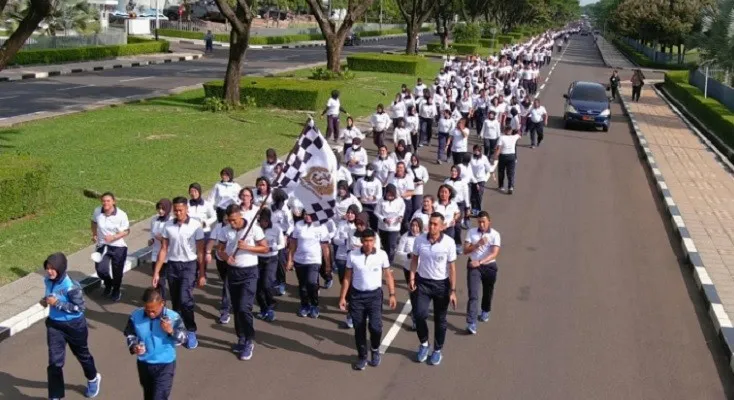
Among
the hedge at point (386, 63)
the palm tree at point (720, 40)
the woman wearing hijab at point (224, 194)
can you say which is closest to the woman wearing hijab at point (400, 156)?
the woman wearing hijab at point (224, 194)

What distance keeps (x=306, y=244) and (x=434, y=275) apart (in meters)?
1.81

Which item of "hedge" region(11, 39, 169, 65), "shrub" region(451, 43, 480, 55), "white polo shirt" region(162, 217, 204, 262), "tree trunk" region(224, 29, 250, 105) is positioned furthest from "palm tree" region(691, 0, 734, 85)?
"hedge" region(11, 39, 169, 65)

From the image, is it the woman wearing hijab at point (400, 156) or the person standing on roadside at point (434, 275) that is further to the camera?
the woman wearing hijab at point (400, 156)

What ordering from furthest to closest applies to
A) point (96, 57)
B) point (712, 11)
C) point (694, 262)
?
point (96, 57)
point (712, 11)
point (694, 262)

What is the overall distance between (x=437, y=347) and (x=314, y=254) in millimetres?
1897

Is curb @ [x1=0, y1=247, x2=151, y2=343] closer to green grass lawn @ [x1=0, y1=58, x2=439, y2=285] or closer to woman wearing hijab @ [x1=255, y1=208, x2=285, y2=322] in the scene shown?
green grass lawn @ [x1=0, y1=58, x2=439, y2=285]

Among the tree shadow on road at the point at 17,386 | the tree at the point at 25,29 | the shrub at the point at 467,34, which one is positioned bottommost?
the tree shadow on road at the point at 17,386

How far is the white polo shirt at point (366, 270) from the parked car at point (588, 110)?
789 inches

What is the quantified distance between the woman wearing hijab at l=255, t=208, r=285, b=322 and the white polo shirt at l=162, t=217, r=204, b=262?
2.40 ft

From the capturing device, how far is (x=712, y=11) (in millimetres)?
34688

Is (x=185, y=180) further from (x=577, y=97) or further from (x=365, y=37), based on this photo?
(x=365, y=37)

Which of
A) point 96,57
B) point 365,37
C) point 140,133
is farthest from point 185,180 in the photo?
point 365,37

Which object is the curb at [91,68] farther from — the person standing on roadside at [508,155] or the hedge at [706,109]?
the hedge at [706,109]

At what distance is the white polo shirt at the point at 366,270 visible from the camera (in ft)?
27.7
